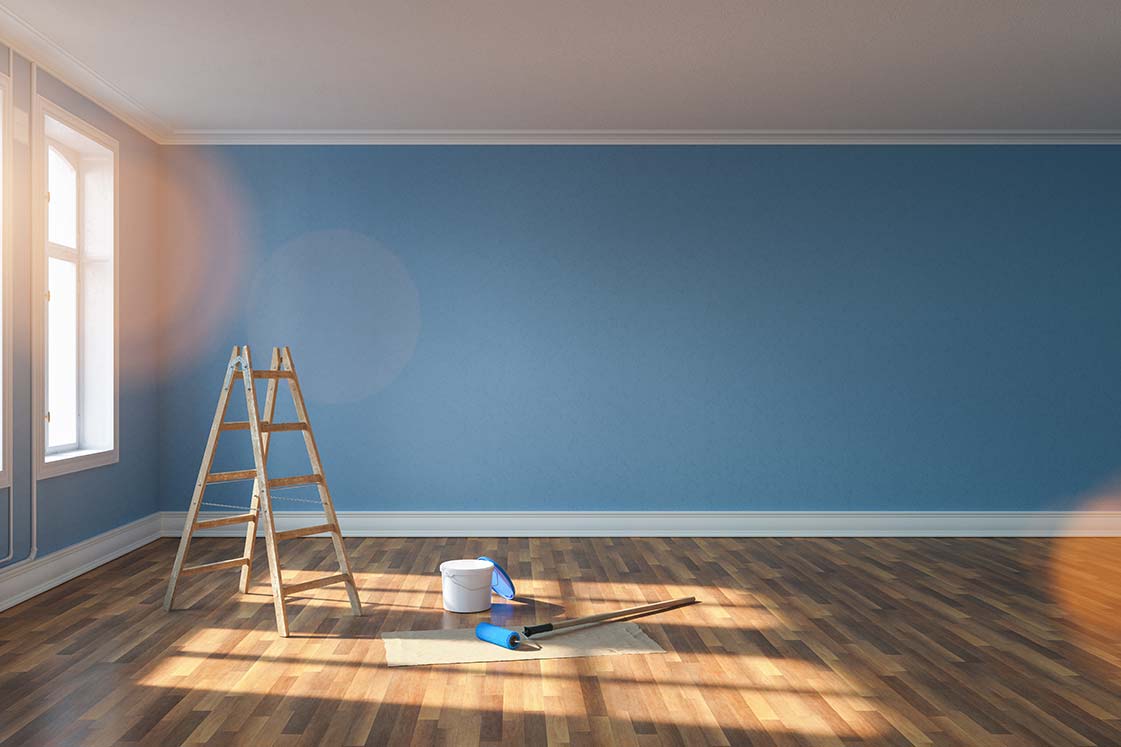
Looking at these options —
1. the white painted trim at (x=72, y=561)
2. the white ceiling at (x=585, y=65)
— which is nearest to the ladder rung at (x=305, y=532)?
the white painted trim at (x=72, y=561)

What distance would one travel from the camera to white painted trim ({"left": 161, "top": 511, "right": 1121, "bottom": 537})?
20.8 feet

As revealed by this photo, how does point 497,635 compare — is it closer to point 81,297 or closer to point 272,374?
point 272,374

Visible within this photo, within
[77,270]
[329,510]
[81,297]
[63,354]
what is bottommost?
[329,510]

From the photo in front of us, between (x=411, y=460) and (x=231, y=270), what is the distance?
1.90 metres

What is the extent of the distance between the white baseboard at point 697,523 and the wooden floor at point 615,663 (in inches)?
31.0

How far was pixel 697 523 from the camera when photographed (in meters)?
6.43

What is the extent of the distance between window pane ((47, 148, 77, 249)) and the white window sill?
50.3 inches

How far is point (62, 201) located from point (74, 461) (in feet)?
5.37

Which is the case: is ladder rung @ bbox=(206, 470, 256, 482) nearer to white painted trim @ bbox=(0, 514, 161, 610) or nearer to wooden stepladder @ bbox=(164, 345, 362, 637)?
wooden stepladder @ bbox=(164, 345, 362, 637)

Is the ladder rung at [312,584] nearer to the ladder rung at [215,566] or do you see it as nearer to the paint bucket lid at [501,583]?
the ladder rung at [215,566]

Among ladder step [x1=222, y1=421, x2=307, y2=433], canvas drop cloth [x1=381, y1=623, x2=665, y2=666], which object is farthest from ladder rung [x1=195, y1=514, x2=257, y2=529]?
canvas drop cloth [x1=381, y1=623, x2=665, y2=666]

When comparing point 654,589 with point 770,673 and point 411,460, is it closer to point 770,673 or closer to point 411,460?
point 770,673

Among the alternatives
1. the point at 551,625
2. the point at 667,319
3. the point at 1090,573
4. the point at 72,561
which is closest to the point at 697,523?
the point at 667,319

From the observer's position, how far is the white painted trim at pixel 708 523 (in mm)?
6340
